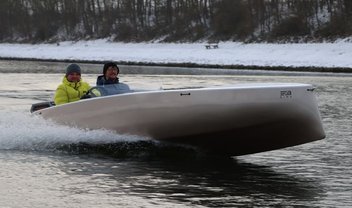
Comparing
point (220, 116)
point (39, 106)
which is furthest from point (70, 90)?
point (220, 116)

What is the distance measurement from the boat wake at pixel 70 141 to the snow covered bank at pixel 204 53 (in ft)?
106

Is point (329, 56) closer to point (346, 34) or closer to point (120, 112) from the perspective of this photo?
point (346, 34)

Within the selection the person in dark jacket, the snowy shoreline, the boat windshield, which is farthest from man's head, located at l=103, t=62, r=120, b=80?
the snowy shoreline

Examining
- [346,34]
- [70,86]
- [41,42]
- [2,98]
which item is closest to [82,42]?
[41,42]

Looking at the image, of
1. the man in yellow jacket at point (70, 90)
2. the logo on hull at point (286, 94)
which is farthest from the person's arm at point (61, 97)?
the logo on hull at point (286, 94)

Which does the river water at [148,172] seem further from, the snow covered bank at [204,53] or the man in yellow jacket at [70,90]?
the snow covered bank at [204,53]

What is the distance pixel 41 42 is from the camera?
8831 centimetres

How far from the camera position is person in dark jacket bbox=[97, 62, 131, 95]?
1258cm

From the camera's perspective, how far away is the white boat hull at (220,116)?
11.0 meters

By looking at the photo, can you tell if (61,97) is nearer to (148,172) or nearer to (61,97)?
(61,97)

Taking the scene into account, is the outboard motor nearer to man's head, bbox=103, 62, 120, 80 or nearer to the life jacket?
the life jacket

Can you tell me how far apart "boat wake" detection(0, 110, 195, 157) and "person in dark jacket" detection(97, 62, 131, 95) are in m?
0.77

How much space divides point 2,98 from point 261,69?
26613 millimetres

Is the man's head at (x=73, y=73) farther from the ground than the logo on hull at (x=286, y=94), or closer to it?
farther from the ground
